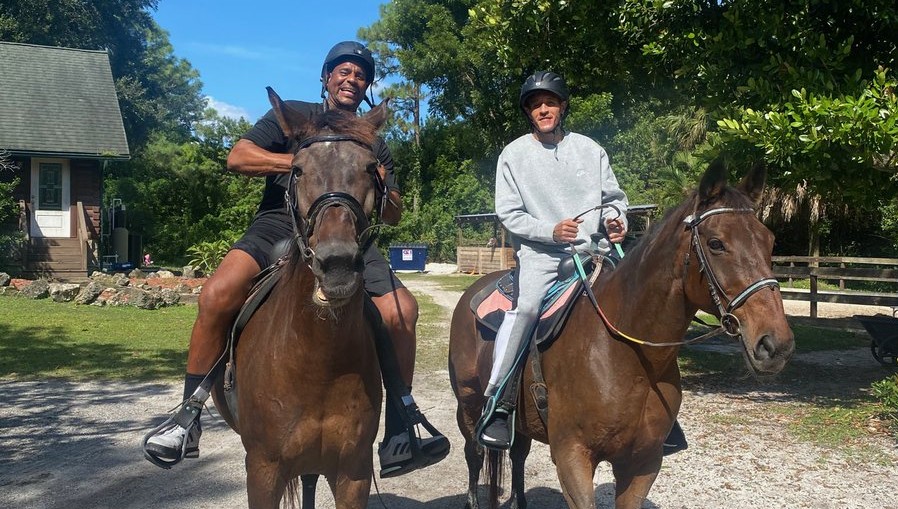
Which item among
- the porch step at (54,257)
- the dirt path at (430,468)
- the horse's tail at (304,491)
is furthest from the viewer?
the porch step at (54,257)

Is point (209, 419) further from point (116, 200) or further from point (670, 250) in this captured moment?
point (116, 200)

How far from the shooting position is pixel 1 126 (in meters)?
24.6

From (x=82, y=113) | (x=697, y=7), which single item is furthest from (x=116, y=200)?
(x=697, y=7)

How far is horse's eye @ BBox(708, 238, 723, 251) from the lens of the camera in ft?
11.1

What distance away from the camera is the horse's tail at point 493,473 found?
211 inches

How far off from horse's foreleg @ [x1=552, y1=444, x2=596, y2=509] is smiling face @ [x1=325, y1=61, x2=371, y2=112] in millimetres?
2303

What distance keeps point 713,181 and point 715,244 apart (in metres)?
0.33

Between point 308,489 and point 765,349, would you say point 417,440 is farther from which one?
point 765,349

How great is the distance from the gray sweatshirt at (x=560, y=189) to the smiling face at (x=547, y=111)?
0.12 m

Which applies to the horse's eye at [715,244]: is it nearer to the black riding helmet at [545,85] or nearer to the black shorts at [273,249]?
the black riding helmet at [545,85]

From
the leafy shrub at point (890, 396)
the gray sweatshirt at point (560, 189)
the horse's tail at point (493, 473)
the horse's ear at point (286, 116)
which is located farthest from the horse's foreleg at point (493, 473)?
the leafy shrub at point (890, 396)

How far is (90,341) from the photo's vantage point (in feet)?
43.1

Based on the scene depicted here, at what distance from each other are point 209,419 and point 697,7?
7815 millimetres

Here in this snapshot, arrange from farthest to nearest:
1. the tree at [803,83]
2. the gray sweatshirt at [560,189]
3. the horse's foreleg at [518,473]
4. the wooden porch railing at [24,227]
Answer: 1. the wooden porch railing at [24,227]
2. the tree at [803,83]
3. the horse's foreleg at [518,473]
4. the gray sweatshirt at [560,189]
